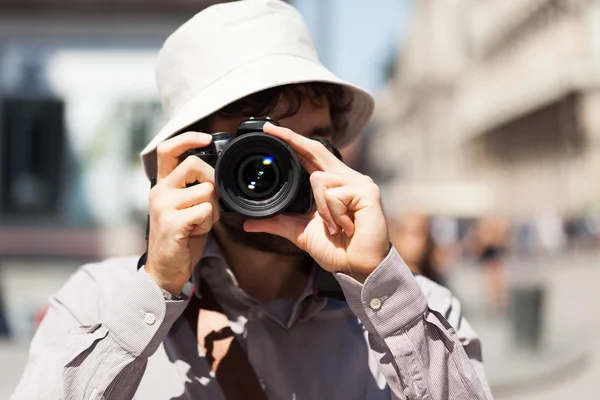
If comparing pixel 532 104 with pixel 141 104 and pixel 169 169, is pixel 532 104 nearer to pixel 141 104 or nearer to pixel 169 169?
pixel 141 104

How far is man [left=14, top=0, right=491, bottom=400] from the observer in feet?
5.81

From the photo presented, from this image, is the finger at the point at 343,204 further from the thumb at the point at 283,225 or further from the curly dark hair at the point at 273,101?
the curly dark hair at the point at 273,101

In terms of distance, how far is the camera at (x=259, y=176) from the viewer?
6.04ft

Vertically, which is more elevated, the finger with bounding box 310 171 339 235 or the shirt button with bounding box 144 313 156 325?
the finger with bounding box 310 171 339 235

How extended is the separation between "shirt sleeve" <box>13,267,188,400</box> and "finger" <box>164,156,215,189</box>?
21 centimetres

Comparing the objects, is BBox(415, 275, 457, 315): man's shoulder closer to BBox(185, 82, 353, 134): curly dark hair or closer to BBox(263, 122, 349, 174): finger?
BBox(263, 122, 349, 174): finger

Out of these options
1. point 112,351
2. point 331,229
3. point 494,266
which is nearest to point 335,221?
point 331,229

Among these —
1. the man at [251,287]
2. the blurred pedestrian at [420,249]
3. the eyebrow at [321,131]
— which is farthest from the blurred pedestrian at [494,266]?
the eyebrow at [321,131]

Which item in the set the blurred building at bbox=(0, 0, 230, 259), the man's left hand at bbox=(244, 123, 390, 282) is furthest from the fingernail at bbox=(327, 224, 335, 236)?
the blurred building at bbox=(0, 0, 230, 259)

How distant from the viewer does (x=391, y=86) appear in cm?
10806

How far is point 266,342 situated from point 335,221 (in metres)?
0.37

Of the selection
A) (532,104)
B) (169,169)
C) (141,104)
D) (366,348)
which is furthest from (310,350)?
(532,104)

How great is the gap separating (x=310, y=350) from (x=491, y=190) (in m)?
53.4

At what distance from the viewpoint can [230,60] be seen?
83.1 inches
